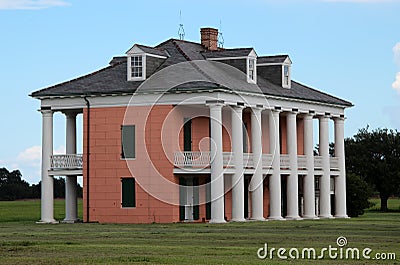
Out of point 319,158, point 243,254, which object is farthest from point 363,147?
point 243,254

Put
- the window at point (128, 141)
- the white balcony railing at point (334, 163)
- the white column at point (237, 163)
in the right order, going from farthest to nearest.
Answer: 1. the white balcony railing at point (334, 163)
2. the window at point (128, 141)
3. the white column at point (237, 163)

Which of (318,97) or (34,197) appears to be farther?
(34,197)

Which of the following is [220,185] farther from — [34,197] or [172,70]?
[34,197]

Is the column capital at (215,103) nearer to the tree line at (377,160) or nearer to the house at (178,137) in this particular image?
the house at (178,137)

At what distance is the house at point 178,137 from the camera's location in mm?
57938

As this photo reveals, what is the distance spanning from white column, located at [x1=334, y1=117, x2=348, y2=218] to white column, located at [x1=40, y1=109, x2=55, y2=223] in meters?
18.0

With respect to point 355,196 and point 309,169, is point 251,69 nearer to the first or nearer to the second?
point 309,169

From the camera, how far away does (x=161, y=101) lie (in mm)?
58062

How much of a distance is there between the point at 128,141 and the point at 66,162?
4.29 m

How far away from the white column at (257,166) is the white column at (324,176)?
Answer: 7.95 meters

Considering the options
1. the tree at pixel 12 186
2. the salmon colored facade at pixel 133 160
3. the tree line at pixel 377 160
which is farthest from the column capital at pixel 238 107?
the tree at pixel 12 186

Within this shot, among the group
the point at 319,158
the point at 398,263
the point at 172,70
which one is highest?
the point at 172,70

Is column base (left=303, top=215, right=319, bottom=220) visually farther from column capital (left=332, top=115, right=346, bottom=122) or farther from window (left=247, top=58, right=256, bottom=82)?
window (left=247, top=58, right=256, bottom=82)

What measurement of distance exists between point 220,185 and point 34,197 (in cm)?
7342
